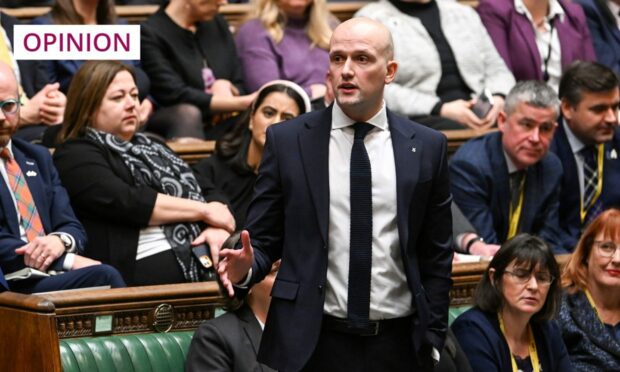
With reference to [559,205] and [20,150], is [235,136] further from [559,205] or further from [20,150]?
[559,205]

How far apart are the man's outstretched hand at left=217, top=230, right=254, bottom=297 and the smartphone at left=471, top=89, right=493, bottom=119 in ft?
8.97

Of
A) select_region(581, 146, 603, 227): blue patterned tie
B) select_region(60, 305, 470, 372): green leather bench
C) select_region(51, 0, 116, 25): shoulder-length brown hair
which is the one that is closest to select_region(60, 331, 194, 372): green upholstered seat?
select_region(60, 305, 470, 372): green leather bench

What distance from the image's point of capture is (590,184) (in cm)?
500

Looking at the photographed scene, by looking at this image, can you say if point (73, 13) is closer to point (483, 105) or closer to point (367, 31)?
point (483, 105)

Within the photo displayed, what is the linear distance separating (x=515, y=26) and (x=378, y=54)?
116 inches

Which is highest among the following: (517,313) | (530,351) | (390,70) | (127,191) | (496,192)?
(390,70)

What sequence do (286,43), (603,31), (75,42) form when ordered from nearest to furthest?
(75,42), (286,43), (603,31)

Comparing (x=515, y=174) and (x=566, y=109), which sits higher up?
(x=566, y=109)

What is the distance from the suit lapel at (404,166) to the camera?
9.36 ft

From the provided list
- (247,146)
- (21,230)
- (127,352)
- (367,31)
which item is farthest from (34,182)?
(367,31)

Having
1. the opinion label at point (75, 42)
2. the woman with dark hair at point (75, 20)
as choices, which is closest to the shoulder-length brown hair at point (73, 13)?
the woman with dark hair at point (75, 20)

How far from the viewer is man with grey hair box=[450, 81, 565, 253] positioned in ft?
15.2

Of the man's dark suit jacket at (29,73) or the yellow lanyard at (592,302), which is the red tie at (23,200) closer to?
the man's dark suit jacket at (29,73)

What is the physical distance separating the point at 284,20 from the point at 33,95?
3.54 feet
